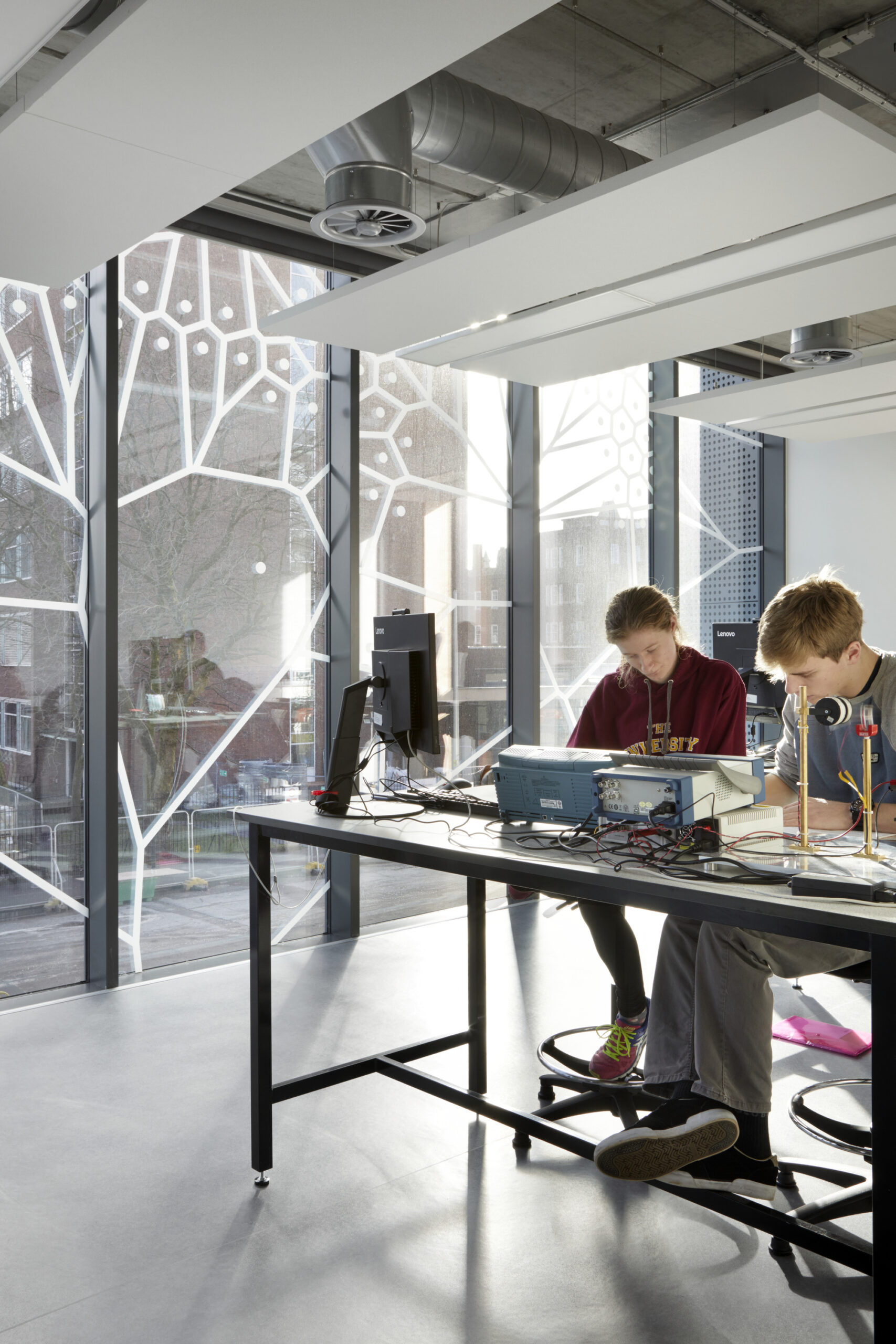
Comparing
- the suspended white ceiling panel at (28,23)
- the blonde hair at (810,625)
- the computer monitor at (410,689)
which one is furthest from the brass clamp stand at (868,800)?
the suspended white ceiling panel at (28,23)

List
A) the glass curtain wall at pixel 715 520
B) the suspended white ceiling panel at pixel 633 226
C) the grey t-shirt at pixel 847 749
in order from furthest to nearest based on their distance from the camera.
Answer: the glass curtain wall at pixel 715 520 < the suspended white ceiling panel at pixel 633 226 < the grey t-shirt at pixel 847 749

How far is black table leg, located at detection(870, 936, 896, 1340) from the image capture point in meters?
1.48

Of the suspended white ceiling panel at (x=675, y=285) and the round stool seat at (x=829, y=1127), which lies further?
the suspended white ceiling panel at (x=675, y=285)

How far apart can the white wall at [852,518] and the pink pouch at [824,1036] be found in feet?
13.2

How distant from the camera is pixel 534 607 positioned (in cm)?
549

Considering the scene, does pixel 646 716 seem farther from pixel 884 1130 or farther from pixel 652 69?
pixel 652 69

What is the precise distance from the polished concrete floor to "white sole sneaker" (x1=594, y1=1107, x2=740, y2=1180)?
297 mm

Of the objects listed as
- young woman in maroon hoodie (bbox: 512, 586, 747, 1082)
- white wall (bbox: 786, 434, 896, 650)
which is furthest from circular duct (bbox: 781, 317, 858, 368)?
young woman in maroon hoodie (bbox: 512, 586, 747, 1082)

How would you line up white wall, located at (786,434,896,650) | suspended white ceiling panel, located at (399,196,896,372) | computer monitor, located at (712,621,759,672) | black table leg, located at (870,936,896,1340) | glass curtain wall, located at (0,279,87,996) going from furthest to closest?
white wall, located at (786,434,896,650) < computer monitor, located at (712,621,759,672) < glass curtain wall, located at (0,279,87,996) < suspended white ceiling panel, located at (399,196,896,372) < black table leg, located at (870,936,896,1340)

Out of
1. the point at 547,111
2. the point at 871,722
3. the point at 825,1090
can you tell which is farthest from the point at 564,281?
the point at 825,1090

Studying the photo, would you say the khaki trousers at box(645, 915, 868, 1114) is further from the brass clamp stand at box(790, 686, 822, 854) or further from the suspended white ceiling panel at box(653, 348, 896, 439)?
the suspended white ceiling panel at box(653, 348, 896, 439)

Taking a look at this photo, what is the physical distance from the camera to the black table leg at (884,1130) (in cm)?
148

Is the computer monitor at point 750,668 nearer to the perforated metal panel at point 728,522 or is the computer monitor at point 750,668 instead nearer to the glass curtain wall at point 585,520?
the glass curtain wall at point 585,520

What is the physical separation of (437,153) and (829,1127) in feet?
10.1
